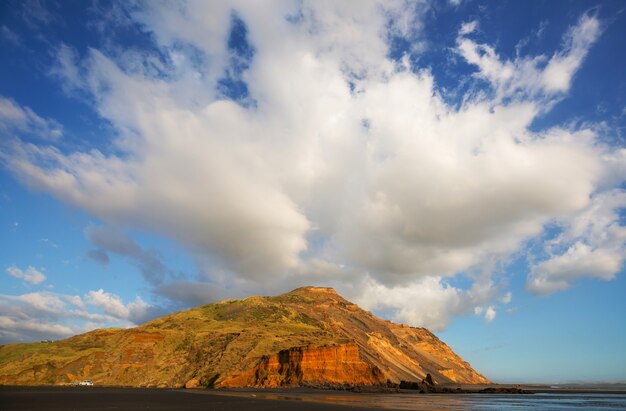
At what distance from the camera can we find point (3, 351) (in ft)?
447

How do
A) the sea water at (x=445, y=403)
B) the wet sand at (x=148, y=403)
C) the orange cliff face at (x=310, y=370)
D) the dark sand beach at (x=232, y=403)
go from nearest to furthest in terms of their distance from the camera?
the wet sand at (x=148, y=403), the dark sand beach at (x=232, y=403), the sea water at (x=445, y=403), the orange cliff face at (x=310, y=370)

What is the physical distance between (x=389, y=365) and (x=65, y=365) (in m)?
126

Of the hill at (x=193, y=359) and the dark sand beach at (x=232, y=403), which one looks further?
the hill at (x=193, y=359)

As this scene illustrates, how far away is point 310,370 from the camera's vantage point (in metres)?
114

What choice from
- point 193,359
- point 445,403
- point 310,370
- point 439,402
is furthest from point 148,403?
point 193,359

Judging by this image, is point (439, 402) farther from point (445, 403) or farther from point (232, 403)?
point (232, 403)

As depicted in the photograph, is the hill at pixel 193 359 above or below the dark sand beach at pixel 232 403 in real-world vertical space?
above

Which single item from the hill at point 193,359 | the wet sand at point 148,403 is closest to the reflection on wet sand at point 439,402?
the wet sand at point 148,403

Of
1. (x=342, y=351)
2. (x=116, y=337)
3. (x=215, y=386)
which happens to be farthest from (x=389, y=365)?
(x=116, y=337)

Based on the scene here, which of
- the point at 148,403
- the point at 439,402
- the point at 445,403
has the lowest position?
the point at 148,403

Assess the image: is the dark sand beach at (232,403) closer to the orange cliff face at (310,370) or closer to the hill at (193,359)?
the orange cliff face at (310,370)

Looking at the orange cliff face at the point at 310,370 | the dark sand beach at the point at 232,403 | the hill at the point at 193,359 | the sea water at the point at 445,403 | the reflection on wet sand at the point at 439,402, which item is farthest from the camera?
the hill at the point at 193,359

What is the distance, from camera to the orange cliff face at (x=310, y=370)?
111 meters

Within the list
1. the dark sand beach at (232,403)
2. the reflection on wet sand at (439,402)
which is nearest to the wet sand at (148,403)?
the dark sand beach at (232,403)
